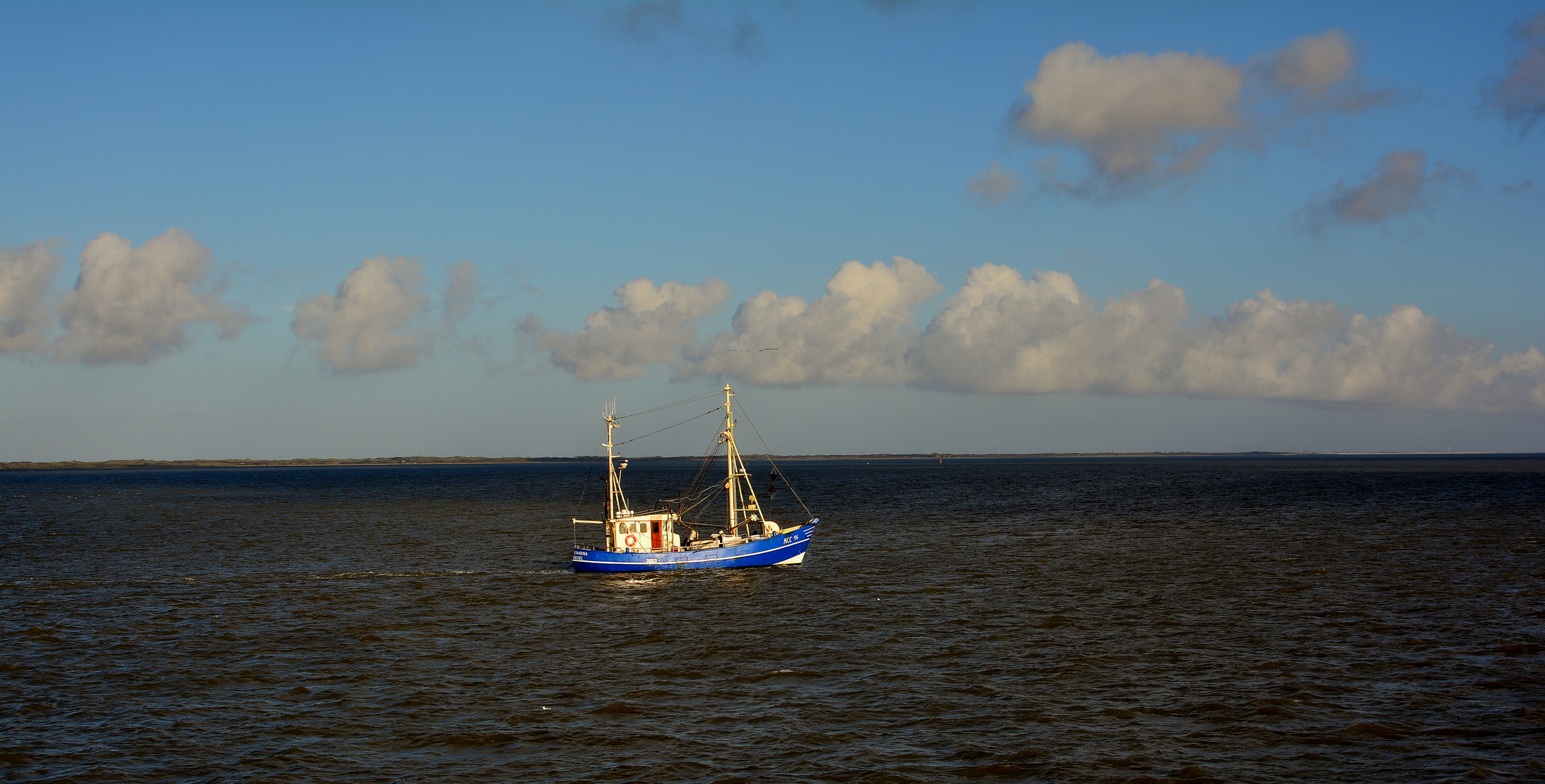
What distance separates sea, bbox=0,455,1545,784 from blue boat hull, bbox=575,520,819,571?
0.92 m

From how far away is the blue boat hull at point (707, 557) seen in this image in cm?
5709

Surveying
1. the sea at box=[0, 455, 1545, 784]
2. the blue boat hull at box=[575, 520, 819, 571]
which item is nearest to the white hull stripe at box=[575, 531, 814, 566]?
the blue boat hull at box=[575, 520, 819, 571]

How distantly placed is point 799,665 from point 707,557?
85.3ft

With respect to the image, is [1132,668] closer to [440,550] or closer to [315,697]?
[315,697]

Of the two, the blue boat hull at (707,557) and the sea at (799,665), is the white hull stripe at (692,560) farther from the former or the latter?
the sea at (799,665)

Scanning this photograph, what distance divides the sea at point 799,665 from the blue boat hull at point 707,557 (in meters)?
0.92

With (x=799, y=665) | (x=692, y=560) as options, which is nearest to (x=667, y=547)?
(x=692, y=560)

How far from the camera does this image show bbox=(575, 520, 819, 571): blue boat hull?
187 ft

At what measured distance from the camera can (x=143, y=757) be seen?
2411 cm

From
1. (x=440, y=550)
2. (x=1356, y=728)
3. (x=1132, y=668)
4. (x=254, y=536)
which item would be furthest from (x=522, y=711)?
(x=254, y=536)

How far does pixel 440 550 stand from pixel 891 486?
122 meters

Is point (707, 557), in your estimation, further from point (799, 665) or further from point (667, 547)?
point (799, 665)

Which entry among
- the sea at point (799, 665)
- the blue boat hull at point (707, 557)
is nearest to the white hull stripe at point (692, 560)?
the blue boat hull at point (707, 557)

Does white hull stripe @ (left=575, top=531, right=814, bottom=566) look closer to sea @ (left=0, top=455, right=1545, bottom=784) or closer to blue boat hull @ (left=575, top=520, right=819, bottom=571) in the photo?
blue boat hull @ (left=575, top=520, right=819, bottom=571)
